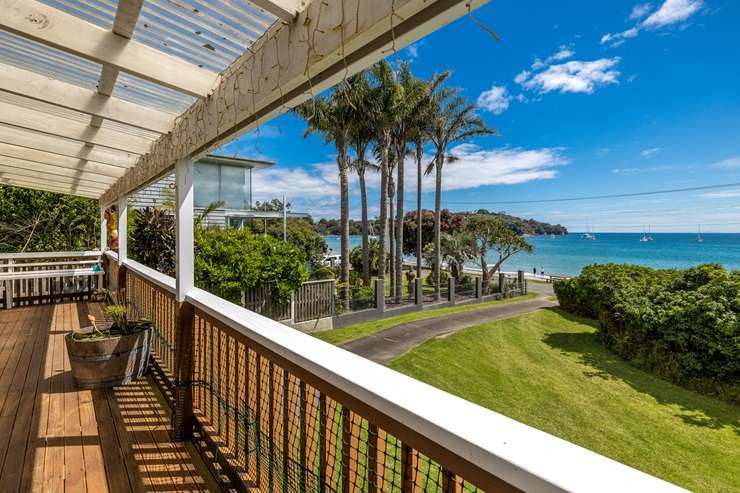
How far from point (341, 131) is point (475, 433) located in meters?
14.4

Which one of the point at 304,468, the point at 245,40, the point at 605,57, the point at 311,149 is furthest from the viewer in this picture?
the point at 605,57

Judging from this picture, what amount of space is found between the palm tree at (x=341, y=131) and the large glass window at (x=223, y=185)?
128 inches

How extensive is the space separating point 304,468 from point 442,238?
20.6 metres

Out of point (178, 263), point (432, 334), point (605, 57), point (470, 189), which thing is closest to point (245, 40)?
point (178, 263)

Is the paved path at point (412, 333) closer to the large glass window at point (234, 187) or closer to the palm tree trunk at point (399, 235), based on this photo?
the palm tree trunk at point (399, 235)

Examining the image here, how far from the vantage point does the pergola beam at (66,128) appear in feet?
9.99

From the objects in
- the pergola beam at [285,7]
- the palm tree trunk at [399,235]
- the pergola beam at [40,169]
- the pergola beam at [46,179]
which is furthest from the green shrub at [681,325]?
the pergola beam at [46,179]

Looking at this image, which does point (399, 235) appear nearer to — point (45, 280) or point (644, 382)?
point (644, 382)

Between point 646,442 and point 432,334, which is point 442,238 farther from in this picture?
point 646,442

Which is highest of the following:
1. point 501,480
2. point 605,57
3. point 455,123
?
point 605,57

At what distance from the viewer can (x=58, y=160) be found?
4.50m

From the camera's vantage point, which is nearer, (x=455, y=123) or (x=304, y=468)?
(x=304, y=468)

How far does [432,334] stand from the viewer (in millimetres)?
10266

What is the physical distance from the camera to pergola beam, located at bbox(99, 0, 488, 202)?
972mm
